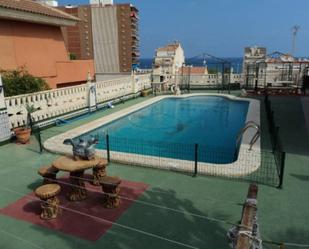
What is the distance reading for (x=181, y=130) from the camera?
540 inches

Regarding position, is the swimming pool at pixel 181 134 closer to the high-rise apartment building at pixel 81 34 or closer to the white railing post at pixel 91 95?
the white railing post at pixel 91 95

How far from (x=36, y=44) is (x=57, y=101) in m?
5.86

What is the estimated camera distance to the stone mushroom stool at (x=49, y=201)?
4898mm

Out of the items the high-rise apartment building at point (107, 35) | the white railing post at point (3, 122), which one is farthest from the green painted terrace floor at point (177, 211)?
the high-rise apartment building at point (107, 35)

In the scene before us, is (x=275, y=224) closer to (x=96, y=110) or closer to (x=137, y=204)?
(x=137, y=204)

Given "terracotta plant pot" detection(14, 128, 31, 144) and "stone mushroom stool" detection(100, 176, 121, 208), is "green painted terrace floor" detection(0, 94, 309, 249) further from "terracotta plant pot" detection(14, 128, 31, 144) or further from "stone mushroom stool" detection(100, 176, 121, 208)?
"terracotta plant pot" detection(14, 128, 31, 144)

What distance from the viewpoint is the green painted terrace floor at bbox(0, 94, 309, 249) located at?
4.43 metres

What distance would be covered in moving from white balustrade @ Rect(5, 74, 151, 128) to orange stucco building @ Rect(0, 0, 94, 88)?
326 centimetres

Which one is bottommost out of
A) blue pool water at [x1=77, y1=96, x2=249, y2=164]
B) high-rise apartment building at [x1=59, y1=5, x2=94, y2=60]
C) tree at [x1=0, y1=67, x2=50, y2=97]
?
blue pool water at [x1=77, y1=96, x2=249, y2=164]

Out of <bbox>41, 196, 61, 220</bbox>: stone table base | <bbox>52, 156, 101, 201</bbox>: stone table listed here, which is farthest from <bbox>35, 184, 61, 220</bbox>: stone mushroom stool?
<bbox>52, 156, 101, 201</bbox>: stone table

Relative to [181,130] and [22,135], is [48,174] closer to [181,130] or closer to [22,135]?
[22,135]

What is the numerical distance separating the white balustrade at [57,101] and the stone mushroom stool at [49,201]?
654 centimetres

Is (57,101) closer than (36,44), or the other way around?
(57,101)

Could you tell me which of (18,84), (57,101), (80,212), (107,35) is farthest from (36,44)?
(107,35)
